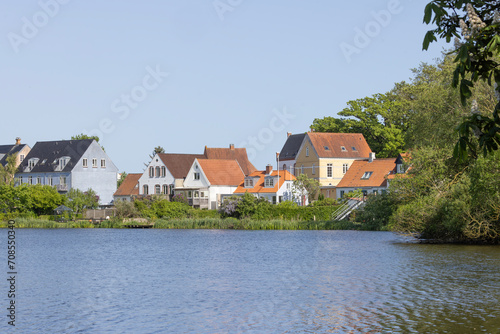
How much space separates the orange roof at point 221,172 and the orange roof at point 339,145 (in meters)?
12.4

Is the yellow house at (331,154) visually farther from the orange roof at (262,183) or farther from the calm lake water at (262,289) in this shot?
the calm lake water at (262,289)

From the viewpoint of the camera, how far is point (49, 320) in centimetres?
1906

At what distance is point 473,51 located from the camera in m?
8.88

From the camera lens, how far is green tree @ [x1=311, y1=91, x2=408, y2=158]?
9512 centimetres

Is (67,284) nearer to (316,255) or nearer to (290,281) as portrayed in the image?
(290,281)

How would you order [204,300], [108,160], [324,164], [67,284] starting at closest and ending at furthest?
[204,300] < [67,284] < [324,164] < [108,160]

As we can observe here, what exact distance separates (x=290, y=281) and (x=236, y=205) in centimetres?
4717

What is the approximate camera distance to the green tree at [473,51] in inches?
327

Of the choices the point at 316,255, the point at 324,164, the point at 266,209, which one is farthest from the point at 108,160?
the point at 316,255

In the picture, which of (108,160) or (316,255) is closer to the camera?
(316,255)

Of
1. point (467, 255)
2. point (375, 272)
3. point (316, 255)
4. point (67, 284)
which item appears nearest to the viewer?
point (67, 284)

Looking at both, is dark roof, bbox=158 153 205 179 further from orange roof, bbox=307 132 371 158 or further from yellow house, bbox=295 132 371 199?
orange roof, bbox=307 132 371 158

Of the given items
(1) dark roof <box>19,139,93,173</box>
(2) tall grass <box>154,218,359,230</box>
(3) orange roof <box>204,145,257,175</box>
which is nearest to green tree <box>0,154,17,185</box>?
(1) dark roof <box>19,139,93,173</box>

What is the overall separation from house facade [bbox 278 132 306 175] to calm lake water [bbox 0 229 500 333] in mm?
56258
